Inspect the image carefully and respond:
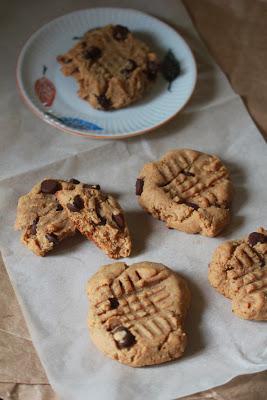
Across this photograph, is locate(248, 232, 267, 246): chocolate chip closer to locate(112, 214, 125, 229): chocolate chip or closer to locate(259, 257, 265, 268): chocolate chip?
locate(259, 257, 265, 268): chocolate chip

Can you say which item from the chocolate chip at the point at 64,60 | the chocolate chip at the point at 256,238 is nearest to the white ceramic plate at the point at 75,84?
the chocolate chip at the point at 64,60

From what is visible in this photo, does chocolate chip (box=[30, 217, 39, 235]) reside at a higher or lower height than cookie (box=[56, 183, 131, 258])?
higher

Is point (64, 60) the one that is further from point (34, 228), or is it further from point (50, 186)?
point (34, 228)

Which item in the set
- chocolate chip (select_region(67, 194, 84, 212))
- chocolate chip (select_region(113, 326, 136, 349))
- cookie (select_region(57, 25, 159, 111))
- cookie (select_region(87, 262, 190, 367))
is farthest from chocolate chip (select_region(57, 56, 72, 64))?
chocolate chip (select_region(113, 326, 136, 349))

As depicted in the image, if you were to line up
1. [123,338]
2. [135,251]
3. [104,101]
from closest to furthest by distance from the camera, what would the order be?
[123,338] → [135,251] → [104,101]

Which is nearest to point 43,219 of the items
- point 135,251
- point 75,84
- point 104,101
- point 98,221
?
point 98,221

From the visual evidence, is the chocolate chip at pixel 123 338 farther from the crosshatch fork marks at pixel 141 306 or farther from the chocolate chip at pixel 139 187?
the chocolate chip at pixel 139 187
